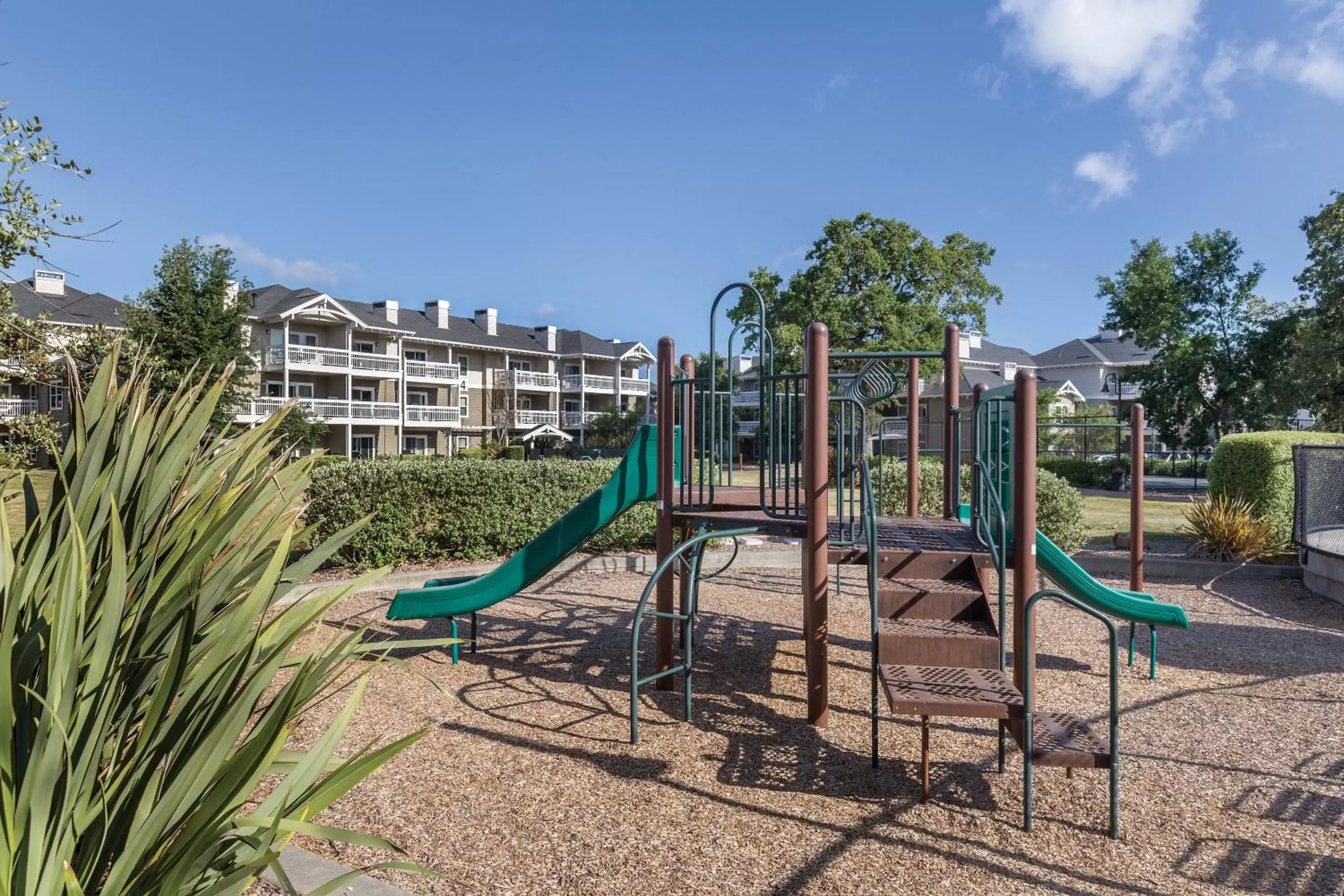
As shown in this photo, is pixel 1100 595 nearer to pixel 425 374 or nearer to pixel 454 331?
pixel 425 374

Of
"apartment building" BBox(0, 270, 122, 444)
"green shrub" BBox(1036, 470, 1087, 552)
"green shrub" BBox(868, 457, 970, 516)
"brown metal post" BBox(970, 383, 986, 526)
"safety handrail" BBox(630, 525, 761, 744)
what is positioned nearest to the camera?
"safety handrail" BBox(630, 525, 761, 744)

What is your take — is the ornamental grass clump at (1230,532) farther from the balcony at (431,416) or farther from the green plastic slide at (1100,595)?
the balcony at (431,416)

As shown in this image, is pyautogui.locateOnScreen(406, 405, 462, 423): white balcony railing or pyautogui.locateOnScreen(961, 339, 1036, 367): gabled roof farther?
pyautogui.locateOnScreen(961, 339, 1036, 367): gabled roof

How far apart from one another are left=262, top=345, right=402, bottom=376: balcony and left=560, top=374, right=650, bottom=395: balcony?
11.8 metres

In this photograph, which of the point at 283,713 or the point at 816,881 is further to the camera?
the point at 816,881

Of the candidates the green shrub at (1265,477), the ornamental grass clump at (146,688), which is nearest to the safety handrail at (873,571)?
the ornamental grass clump at (146,688)

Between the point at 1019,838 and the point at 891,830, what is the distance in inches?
20.7

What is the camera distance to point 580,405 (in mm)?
50438

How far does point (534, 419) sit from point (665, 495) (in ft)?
136

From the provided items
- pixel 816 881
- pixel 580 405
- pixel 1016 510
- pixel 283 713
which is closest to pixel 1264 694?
pixel 1016 510

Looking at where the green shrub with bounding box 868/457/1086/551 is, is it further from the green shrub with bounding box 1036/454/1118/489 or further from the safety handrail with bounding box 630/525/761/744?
the green shrub with bounding box 1036/454/1118/489

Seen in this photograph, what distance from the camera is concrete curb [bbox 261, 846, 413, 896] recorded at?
9.64 feet

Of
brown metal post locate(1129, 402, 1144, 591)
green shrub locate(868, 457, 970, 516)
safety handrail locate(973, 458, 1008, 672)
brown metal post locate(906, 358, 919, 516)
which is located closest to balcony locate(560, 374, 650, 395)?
green shrub locate(868, 457, 970, 516)

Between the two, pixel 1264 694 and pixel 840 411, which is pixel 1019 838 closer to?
pixel 840 411
